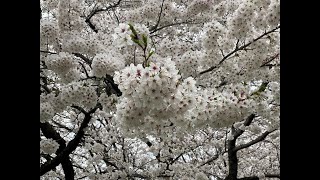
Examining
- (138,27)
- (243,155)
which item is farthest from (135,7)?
(243,155)

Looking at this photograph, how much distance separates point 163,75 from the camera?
2303 mm

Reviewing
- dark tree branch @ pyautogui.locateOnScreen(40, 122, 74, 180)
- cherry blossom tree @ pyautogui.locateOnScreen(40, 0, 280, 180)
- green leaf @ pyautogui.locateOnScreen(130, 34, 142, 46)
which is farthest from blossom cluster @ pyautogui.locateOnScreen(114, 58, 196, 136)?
dark tree branch @ pyautogui.locateOnScreen(40, 122, 74, 180)

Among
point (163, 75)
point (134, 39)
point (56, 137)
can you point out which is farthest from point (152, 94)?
point (56, 137)

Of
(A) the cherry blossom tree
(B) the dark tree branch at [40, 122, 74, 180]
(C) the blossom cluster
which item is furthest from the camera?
(B) the dark tree branch at [40, 122, 74, 180]

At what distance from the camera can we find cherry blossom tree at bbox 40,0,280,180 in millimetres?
2635

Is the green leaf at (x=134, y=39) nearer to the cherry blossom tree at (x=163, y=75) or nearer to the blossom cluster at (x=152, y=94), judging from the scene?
the cherry blossom tree at (x=163, y=75)

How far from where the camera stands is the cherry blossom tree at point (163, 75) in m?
2.63

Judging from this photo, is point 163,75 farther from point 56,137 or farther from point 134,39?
point 56,137

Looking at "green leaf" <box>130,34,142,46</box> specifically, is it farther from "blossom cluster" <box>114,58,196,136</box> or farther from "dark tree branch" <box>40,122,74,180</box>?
"dark tree branch" <box>40,122,74,180</box>

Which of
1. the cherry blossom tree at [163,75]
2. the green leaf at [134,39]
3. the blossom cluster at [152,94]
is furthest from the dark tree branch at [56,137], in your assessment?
the green leaf at [134,39]

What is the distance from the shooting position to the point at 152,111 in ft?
8.68
